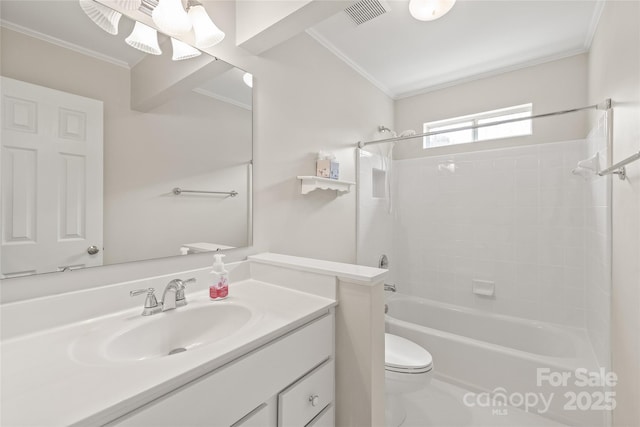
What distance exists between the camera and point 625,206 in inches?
51.6

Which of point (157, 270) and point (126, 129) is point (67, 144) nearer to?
point (126, 129)

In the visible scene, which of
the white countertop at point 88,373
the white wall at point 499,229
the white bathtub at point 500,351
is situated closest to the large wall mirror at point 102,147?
the white countertop at point 88,373

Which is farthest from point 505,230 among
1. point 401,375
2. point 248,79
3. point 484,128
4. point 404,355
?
point 248,79

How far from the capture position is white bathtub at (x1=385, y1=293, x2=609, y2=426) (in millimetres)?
1630

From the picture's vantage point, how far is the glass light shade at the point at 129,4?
1042 mm

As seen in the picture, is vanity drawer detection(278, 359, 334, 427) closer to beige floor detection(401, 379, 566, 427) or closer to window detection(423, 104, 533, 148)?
beige floor detection(401, 379, 566, 427)

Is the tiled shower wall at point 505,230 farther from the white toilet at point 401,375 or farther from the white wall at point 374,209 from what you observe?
the white toilet at point 401,375

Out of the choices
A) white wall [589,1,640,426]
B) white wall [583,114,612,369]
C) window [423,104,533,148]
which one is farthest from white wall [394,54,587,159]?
white wall [589,1,640,426]

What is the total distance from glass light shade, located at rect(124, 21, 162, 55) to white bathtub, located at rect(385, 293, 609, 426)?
229 centimetres

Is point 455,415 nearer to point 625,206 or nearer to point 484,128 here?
point 625,206

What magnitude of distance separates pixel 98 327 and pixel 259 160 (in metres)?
1.04

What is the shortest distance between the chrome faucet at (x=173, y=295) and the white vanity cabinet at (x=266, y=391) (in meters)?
0.45

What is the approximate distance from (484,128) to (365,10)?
1.74 metres

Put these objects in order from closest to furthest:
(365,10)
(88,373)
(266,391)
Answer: (88,373) → (266,391) → (365,10)
